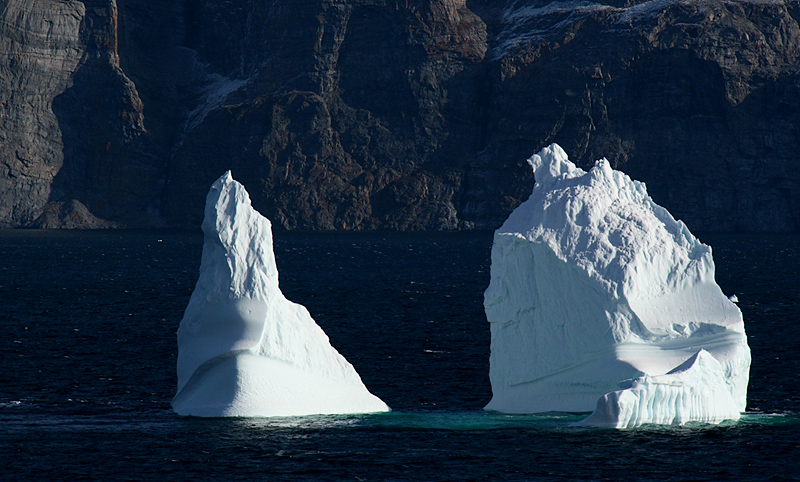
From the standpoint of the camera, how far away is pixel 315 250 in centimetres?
15300

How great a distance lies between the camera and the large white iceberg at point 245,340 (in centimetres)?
3123

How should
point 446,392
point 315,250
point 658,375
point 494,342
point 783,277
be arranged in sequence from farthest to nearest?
point 315,250 < point 783,277 < point 446,392 < point 494,342 < point 658,375

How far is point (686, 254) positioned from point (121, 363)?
2820 centimetres

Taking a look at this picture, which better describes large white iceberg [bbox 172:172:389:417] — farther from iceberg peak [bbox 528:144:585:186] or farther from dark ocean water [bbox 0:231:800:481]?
iceberg peak [bbox 528:144:585:186]

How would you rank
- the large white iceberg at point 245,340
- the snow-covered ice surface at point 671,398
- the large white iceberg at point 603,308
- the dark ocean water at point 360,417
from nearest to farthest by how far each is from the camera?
the dark ocean water at point 360,417 → the snow-covered ice surface at point 671,398 → the large white iceberg at point 603,308 → the large white iceberg at point 245,340

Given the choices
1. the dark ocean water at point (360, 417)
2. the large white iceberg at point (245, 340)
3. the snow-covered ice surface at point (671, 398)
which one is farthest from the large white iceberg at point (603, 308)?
the large white iceberg at point (245, 340)

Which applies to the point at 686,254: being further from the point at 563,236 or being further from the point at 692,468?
the point at 692,468

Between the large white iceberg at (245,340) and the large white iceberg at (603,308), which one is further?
the large white iceberg at (245,340)

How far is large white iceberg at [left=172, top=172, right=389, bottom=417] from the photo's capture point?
102 feet

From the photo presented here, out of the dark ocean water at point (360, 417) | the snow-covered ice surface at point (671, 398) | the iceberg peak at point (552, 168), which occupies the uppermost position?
the iceberg peak at point (552, 168)

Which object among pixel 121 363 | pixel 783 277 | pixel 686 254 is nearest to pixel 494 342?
pixel 686 254

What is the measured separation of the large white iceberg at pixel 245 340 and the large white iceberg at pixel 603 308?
6059 millimetres

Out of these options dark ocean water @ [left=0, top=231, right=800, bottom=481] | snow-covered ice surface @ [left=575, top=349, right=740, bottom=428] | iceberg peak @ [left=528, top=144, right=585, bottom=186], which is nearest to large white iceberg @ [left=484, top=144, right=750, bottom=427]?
snow-covered ice surface @ [left=575, top=349, right=740, bottom=428]

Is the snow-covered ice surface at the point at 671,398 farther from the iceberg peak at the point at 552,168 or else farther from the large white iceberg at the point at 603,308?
the iceberg peak at the point at 552,168
